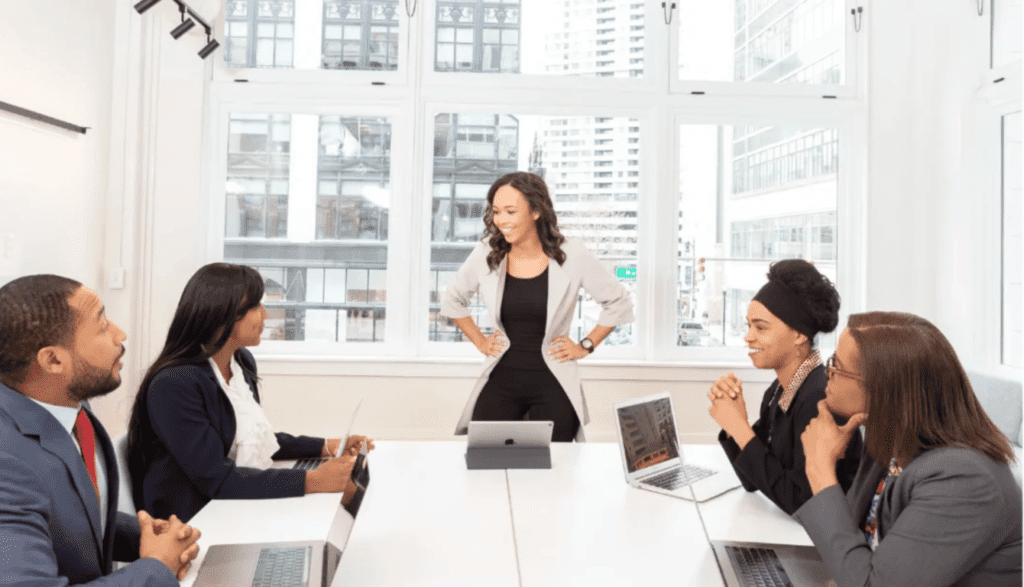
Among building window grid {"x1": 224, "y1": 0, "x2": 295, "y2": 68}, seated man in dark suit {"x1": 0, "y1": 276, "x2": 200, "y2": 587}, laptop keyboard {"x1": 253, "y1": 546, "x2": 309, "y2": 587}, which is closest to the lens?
seated man in dark suit {"x1": 0, "y1": 276, "x2": 200, "y2": 587}

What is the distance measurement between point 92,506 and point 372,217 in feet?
9.24

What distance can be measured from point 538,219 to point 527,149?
1244 mm

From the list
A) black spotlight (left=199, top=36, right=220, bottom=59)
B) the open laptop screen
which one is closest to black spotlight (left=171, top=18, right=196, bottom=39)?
black spotlight (left=199, top=36, right=220, bottom=59)

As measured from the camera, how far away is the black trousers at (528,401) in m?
2.65

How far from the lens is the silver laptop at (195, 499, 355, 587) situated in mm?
1237

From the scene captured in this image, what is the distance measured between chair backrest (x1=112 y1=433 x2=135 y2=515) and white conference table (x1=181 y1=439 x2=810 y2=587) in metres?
0.24

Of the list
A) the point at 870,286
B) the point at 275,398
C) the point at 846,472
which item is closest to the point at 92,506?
the point at 846,472

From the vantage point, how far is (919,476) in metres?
1.21

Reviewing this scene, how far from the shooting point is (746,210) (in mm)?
4020

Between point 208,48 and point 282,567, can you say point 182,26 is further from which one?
point 282,567

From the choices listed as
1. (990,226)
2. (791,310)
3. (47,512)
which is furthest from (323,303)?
(990,226)

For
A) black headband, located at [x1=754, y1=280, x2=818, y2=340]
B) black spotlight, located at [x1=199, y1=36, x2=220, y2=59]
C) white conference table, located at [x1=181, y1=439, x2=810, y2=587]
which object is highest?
black spotlight, located at [x1=199, y1=36, x2=220, y2=59]

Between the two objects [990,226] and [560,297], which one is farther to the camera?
[990,226]

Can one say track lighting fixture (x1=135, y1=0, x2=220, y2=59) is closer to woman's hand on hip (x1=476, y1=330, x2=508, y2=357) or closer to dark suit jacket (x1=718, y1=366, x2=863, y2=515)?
woman's hand on hip (x1=476, y1=330, x2=508, y2=357)
